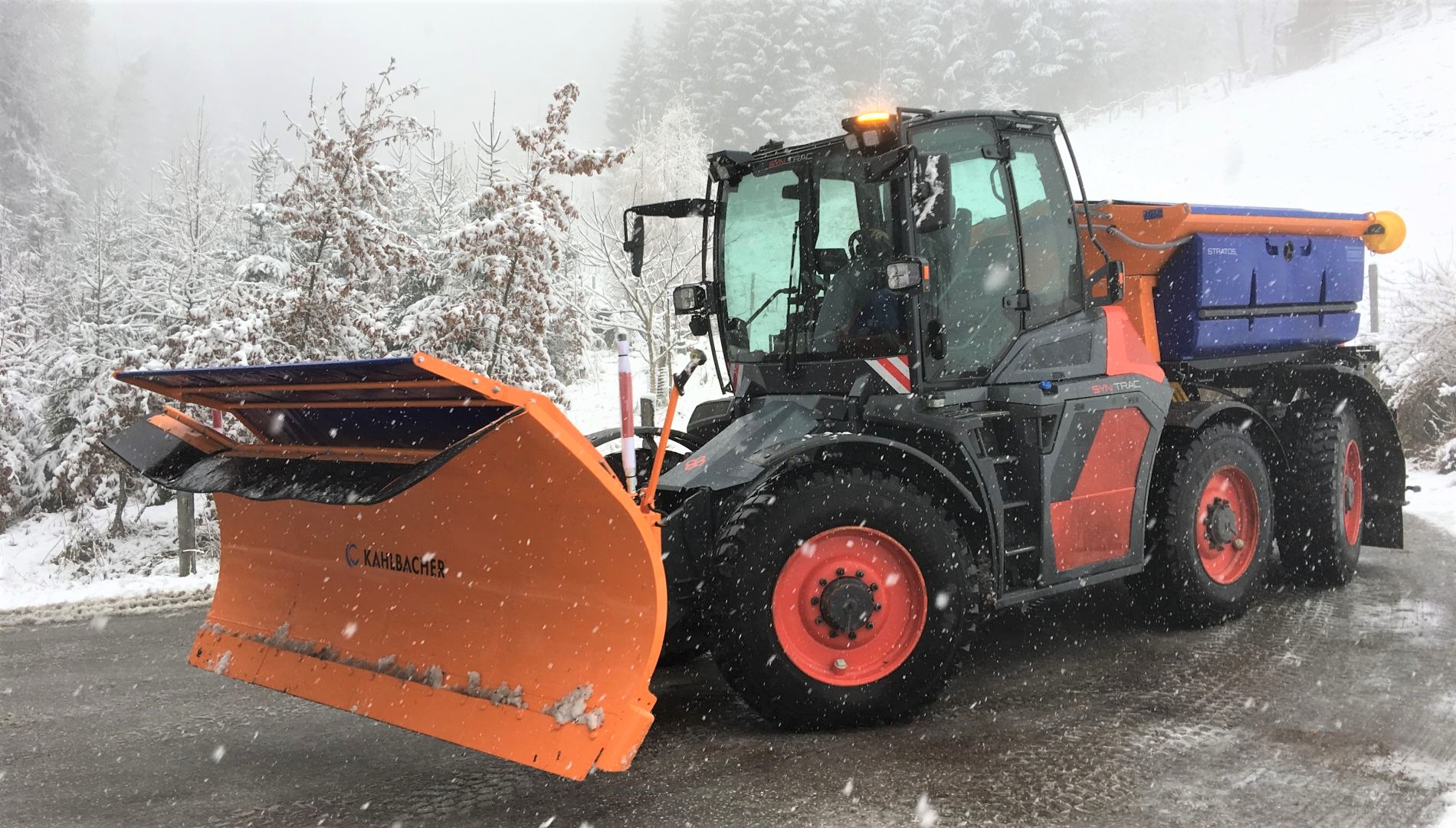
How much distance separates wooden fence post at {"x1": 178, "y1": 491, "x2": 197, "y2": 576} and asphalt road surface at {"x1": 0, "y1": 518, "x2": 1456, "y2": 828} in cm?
339

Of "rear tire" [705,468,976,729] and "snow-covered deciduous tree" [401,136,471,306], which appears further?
"snow-covered deciduous tree" [401,136,471,306]

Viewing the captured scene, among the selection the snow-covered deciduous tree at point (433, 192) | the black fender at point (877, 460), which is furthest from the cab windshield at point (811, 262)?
the snow-covered deciduous tree at point (433, 192)

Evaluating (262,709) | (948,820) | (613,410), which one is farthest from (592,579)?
(613,410)

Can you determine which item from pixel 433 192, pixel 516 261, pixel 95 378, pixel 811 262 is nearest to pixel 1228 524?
pixel 811 262

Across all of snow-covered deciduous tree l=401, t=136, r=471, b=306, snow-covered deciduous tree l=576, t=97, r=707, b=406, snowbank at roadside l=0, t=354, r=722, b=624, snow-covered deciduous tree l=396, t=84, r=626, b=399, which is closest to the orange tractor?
snowbank at roadside l=0, t=354, r=722, b=624

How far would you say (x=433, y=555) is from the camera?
4062 millimetres

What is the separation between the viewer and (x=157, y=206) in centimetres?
1950

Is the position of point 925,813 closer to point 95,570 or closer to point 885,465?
point 885,465

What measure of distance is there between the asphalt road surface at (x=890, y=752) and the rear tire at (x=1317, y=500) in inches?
38.8

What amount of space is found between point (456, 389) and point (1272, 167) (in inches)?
1371

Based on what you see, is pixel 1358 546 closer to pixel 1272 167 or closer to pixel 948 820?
pixel 948 820

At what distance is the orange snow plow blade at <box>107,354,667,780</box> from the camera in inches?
133

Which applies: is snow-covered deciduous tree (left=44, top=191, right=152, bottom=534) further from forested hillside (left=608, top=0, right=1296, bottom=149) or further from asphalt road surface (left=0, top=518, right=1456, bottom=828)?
forested hillside (left=608, top=0, right=1296, bottom=149)

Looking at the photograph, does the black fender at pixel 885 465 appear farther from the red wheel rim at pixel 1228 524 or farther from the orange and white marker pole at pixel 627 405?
the red wheel rim at pixel 1228 524
